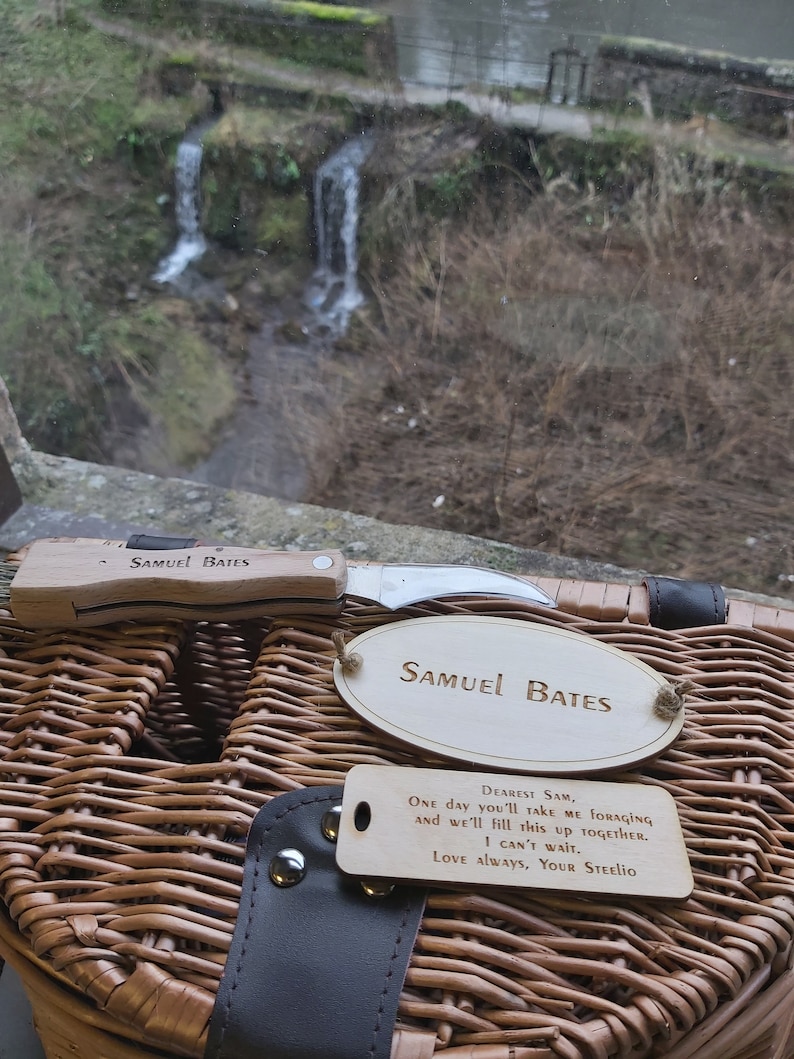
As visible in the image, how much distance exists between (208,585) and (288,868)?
0.22 meters

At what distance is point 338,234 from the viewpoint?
5.75 feet

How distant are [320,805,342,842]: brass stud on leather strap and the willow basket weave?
0.03 meters

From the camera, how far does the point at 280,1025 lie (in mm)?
418

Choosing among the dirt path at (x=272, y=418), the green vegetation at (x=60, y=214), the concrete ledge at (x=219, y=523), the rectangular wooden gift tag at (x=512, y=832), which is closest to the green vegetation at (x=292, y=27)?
the green vegetation at (x=60, y=214)

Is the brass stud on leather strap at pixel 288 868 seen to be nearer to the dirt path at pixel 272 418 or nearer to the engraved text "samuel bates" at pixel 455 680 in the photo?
the engraved text "samuel bates" at pixel 455 680

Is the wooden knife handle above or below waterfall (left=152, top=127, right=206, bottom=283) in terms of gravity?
above

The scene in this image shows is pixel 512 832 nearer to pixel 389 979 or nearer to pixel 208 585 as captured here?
pixel 389 979

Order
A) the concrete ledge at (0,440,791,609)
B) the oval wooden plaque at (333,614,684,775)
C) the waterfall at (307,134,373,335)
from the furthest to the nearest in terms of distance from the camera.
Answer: the waterfall at (307,134,373,335), the concrete ledge at (0,440,791,609), the oval wooden plaque at (333,614,684,775)

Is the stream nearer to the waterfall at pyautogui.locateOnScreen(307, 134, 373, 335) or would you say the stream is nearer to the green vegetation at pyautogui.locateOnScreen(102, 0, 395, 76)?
the waterfall at pyautogui.locateOnScreen(307, 134, 373, 335)

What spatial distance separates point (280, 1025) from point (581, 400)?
1.28 meters

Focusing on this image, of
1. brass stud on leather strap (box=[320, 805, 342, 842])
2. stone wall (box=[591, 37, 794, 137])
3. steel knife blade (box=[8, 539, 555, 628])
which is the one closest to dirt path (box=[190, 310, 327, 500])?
stone wall (box=[591, 37, 794, 137])

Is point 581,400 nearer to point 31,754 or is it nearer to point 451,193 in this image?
point 451,193

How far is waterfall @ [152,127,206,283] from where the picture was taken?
1.84m

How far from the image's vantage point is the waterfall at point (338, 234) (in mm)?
1629
